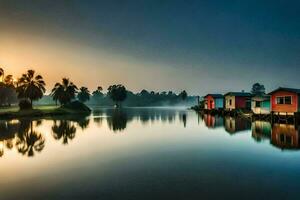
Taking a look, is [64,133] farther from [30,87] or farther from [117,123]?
[30,87]

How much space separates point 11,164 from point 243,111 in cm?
5755

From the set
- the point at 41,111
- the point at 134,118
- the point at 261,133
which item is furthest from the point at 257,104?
the point at 41,111

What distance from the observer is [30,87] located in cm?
8719

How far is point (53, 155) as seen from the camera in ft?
75.3

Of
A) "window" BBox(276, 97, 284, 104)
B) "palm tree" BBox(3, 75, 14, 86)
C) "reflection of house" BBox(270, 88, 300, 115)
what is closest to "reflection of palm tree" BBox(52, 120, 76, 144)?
"reflection of house" BBox(270, 88, 300, 115)

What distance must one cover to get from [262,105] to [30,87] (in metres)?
70.4

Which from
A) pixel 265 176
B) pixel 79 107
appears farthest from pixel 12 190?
pixel 79 107

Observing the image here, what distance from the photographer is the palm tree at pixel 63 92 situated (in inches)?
4208

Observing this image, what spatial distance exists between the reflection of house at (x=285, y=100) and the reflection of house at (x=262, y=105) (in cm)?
336

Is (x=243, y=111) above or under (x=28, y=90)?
under

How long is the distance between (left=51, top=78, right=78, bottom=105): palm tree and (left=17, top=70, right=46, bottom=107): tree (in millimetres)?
16158

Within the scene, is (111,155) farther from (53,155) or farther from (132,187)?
(132,187)

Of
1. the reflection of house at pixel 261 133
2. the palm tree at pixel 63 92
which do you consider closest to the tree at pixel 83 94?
the palm tree at pixel 63 92

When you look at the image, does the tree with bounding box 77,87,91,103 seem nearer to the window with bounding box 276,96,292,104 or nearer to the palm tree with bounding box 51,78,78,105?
the palm tree with bounding box 51,78,78,105
